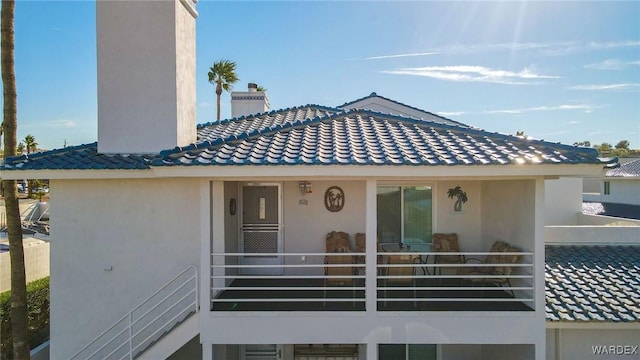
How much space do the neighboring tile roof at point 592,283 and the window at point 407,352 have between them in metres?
3.45

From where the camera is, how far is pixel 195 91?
32.6 ft

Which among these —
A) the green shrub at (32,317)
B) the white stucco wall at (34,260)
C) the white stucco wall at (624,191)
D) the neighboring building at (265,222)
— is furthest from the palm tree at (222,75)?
the white stucco wall at (624,191)

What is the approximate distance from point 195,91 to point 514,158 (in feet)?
25.1

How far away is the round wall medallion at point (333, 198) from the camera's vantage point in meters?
10.3

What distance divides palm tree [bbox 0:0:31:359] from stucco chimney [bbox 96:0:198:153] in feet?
7.65

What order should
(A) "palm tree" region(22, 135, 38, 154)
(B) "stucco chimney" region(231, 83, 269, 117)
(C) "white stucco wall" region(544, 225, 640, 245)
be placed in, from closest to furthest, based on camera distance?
(C) "white stucco wall" region(544, 225, 640, 245), (B) "stucco chimney" region(231, 83, 269, 117), (A) "palm tree" region(22, 135, 38, 154)

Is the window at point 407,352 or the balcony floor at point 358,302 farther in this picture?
the window at point 407,352

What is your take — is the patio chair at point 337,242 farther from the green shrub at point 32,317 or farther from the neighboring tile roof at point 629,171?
the neighboring tile roof at point 629,171

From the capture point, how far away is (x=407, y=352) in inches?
403

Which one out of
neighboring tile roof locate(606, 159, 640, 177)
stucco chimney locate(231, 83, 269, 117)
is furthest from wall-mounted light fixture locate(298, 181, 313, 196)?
neighboring tile roof locate(606, 159, 640, 177)

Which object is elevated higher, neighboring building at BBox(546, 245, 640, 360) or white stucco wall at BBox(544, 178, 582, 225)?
white stucco wall at BBox(544, 178, 582, 225)

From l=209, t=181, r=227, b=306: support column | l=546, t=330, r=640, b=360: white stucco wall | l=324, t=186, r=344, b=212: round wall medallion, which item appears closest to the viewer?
l=209, t=181, r=227, b=306: support column

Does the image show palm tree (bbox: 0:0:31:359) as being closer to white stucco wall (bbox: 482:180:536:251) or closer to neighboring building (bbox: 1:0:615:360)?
neighboring building (bbox: 1:0:615:360)

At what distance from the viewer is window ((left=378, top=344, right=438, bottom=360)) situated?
10203 millimetres
